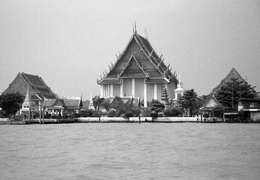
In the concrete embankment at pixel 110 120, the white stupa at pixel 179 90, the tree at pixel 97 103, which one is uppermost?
the white stupa at pixel 179 90

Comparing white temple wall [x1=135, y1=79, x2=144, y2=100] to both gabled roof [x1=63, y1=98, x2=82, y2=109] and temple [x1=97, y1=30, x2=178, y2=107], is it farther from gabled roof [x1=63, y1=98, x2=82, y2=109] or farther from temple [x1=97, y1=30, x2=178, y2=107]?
gabled roof [x1=63, y1=98, x2=82, y2=109]

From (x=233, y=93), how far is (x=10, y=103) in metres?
24.2

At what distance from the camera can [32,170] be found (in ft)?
54.6

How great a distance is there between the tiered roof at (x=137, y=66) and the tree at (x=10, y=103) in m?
13.4

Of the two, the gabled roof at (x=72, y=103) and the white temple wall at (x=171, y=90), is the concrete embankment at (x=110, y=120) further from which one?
the white temple wall at (x=171, y=90)

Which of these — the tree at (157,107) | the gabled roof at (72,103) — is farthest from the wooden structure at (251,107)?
the gabled roof at (72,103)

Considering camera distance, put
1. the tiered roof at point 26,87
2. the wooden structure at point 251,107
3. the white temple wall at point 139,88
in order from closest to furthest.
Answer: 1. the wooden structure at point 251,107
2. the white temple wall at point 139,88
3. the tiered roof at point 26,87

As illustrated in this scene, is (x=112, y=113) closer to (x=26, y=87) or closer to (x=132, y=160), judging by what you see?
(x=26, y=87)

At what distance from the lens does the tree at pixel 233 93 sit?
5682cm

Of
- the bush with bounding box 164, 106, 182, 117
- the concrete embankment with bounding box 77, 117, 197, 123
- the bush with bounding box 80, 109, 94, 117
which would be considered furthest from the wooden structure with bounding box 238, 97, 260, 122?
the bush with bounding box 80, 109, 94, 117

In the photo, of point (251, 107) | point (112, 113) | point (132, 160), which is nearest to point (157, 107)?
point (112, 113)

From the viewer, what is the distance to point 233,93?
5747cm

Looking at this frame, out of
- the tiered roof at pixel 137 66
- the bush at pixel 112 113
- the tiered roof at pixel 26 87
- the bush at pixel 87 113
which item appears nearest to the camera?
the bush at pixel 112 113

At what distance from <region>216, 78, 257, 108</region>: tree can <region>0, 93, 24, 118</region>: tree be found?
22.1 meters
